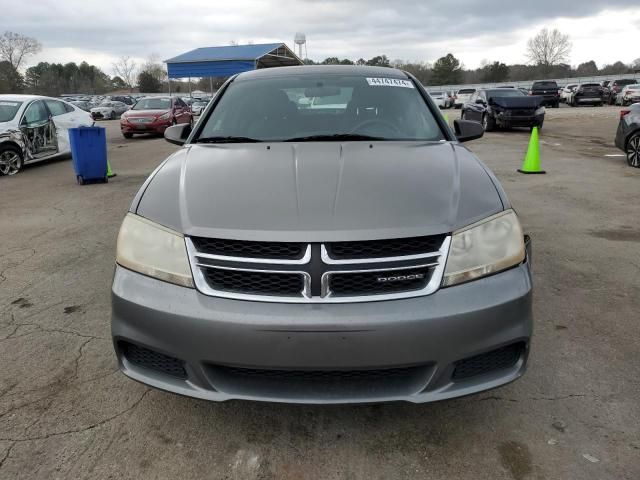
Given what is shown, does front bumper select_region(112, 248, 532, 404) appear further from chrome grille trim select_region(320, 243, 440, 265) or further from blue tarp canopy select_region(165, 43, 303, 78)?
blue tarp canopy select_region(165, 43, 303, 78)

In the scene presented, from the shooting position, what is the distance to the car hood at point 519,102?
58.8 feet

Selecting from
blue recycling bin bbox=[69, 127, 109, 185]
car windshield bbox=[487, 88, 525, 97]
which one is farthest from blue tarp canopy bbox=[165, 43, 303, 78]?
blue recycling bin bbox=[69, 127, 109, 185]

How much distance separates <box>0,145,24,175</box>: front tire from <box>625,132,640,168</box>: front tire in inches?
491

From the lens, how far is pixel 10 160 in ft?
34.8

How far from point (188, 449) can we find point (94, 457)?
0.39m

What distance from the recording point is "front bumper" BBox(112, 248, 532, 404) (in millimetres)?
1835

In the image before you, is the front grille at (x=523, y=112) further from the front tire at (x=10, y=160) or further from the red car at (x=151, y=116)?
the front tire at (x=10, y=160)

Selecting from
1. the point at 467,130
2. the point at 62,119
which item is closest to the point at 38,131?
the point at 62,119

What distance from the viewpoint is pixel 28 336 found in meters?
3.26

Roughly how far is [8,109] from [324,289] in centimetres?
1143

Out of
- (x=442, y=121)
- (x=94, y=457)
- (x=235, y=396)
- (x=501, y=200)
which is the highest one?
(x=442, y=121)

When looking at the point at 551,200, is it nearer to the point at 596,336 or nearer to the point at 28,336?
the point at 596,336

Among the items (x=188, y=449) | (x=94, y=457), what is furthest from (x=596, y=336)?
(x=94, y=457)

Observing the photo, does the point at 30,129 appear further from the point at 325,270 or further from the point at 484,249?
the point at 484,249
